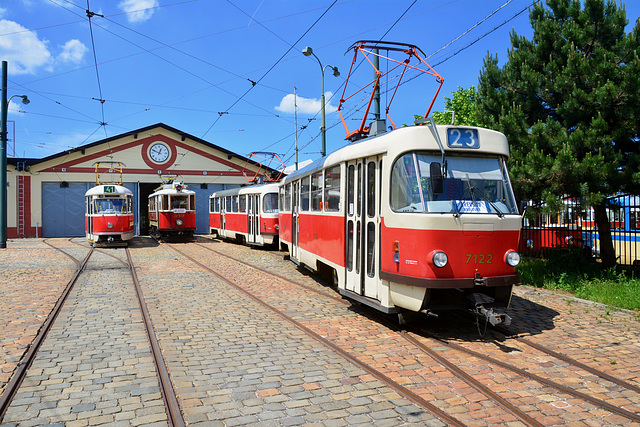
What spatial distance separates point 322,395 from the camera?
4566 millimetres

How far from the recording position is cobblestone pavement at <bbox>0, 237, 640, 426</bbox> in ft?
13.8

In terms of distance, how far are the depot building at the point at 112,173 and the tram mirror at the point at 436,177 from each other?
95.0ft

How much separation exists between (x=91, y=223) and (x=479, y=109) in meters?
18.2

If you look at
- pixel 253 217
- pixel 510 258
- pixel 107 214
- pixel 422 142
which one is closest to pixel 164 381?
pixel 422 142

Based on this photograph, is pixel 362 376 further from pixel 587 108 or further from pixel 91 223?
pixel 91 223

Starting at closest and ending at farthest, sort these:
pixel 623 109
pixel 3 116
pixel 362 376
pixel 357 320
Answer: pixel 362 376 < pixel 357 320 < pixel 623 109 < pixel 3 116

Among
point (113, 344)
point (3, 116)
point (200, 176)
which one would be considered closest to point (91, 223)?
point (3, 116)

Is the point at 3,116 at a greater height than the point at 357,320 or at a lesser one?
greater

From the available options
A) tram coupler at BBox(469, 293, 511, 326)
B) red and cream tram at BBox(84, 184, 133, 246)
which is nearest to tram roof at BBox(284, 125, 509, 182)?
tram coupler at BBox(469, 293, 511, 326)

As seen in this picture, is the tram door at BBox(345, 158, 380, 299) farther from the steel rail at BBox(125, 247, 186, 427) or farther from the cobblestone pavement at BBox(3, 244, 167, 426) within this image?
the cobblestone pavement at BBox(3, 244, 167, 426)

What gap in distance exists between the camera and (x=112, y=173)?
34625 mm

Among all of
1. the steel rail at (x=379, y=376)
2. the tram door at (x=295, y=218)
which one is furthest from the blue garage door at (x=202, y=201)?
the steel rail at (x=379, y=376)

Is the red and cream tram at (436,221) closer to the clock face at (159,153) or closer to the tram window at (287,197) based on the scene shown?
the tram window at (287,197)

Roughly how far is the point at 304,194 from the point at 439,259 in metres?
5.99
